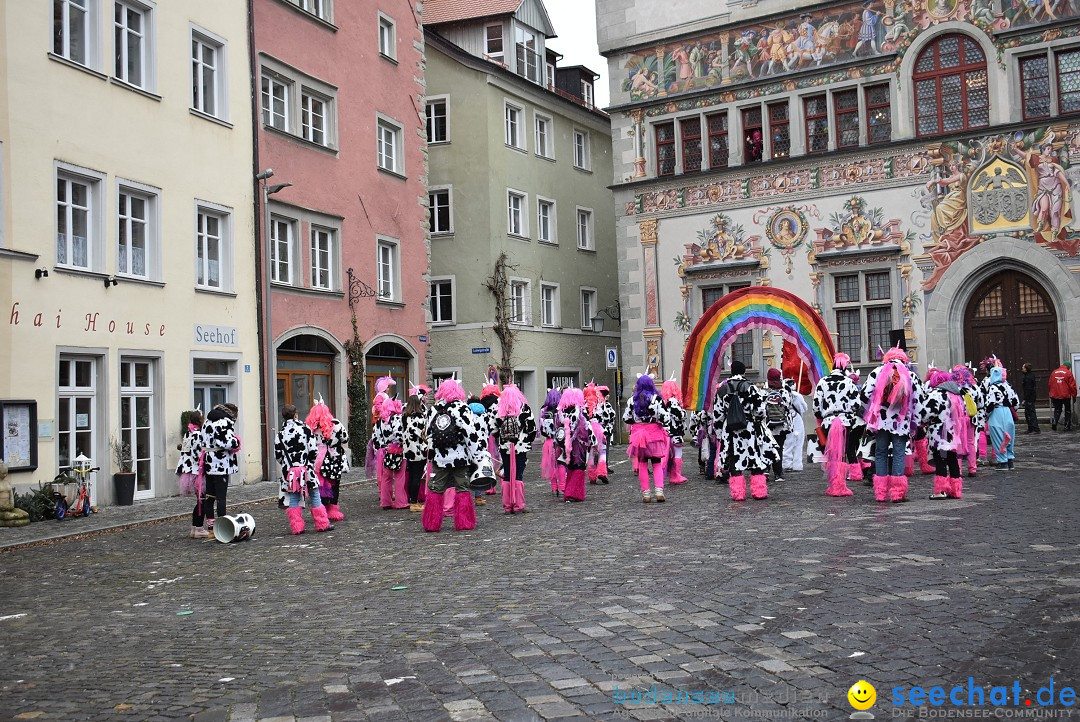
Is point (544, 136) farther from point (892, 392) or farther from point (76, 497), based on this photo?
point (892, 392)

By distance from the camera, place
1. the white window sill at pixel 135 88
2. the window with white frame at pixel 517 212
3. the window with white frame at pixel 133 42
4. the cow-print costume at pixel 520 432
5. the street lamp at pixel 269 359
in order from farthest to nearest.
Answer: the window with white frame at pixel 517 212, the street lamp at pixel 269 359, the window with white frame at pixel 133 42, the white window sill at pixel 135 88, the cow-print costume at pixel 520 432

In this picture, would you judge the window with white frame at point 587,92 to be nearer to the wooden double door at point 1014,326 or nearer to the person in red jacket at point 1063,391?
the wooden double door at point 1014,326

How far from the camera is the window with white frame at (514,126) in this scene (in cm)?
3709

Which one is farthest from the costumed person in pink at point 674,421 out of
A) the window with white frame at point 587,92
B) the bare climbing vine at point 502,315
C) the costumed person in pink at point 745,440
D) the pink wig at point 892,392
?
the window with white frame at point 587,92

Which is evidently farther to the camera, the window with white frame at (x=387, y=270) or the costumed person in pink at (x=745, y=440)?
the window with white frame at (x=387, y=270)

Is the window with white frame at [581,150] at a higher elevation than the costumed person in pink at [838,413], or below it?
higher

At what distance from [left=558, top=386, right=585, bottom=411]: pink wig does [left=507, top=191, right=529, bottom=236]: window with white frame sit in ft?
63.9

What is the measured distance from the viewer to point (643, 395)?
51.5 ft

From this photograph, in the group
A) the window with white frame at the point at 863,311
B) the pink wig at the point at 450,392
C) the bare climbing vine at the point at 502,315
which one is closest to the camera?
the pink wig at the point at 450,392

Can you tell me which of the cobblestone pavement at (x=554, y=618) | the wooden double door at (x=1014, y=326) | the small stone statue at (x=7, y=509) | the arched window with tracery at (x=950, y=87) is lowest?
the cobblestone pavement at (x=554, y=618)

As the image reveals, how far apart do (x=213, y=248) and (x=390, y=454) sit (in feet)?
28.0

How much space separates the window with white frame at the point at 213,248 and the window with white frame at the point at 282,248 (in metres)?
1.66

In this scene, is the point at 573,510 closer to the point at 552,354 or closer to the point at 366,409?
the point at 366,409

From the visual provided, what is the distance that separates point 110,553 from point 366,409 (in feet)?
47.6
